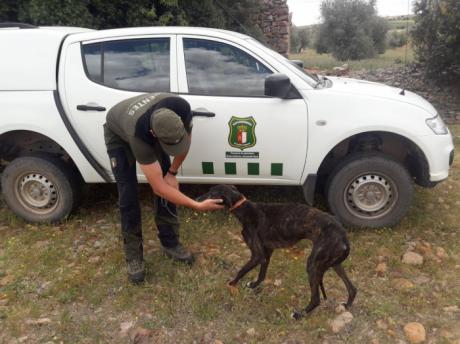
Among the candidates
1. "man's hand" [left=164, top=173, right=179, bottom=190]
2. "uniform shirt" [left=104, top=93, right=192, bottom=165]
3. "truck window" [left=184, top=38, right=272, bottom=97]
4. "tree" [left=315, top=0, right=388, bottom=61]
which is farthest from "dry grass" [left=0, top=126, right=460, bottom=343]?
"tree" [left=315, top=0, right=388, bottom=61]

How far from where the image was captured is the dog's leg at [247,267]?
3.18 m

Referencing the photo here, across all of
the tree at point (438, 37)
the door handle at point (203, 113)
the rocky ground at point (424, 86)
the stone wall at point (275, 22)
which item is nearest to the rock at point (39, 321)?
the door handle at point (203, 113)

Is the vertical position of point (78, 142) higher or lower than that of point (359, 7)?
lower

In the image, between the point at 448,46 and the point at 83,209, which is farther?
the point at 448,46

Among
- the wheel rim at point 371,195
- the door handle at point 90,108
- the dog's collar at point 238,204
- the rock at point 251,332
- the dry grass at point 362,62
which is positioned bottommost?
the rock at point 251,332

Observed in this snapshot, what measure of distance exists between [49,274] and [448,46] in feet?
31.8

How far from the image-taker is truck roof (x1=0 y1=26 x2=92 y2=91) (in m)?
4.04

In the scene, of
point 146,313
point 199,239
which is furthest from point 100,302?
point 199,239

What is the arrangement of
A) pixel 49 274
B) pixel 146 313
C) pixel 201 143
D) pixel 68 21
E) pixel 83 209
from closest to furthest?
pixel 146 313, pixel 49 274, pixel 201 143, pixel 83 209, pixel 68 21

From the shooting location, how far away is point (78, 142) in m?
4.09

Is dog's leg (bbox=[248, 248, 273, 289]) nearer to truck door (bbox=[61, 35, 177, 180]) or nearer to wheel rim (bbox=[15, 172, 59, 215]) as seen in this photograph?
truck door (bbox=[61, 35, 177, 180])

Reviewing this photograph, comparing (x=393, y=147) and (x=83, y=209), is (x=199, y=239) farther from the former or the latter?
(x=393, y=147)

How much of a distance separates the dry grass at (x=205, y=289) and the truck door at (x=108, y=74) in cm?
124

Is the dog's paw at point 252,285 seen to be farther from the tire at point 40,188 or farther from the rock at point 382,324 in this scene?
the tire at point 40,188
